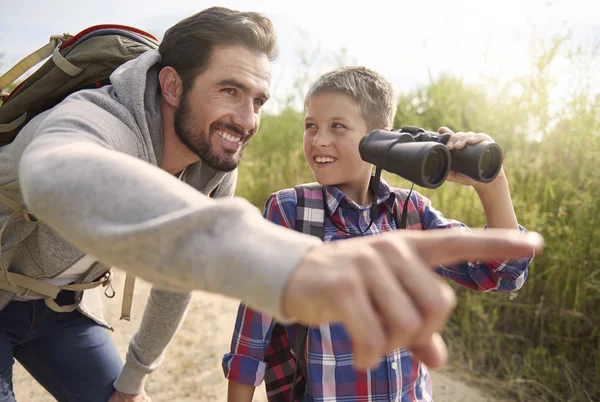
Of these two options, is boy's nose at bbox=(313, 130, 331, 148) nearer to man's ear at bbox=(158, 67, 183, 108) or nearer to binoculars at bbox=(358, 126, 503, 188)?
binoculars at bbox=(358, 126, 503, 188)

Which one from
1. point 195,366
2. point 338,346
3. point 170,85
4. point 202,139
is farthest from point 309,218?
point 195,366

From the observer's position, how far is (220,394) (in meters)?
3.00

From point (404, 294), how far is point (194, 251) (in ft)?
0.88

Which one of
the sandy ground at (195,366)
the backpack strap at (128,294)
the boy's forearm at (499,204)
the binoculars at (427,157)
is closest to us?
the binoculars at (427,157)

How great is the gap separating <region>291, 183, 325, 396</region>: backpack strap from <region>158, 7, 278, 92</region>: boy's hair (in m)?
0.67

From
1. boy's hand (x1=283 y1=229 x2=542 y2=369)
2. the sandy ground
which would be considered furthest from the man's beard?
the sandy ground

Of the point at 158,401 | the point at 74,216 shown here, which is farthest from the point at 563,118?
the point at 74,216

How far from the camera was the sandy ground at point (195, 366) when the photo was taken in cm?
295

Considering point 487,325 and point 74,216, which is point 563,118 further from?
point 74,216

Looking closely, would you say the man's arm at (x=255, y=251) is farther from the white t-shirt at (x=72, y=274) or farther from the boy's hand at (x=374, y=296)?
the white t-shirt at (x=72, y=274)

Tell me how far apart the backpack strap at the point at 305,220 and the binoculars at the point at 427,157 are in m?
0.28

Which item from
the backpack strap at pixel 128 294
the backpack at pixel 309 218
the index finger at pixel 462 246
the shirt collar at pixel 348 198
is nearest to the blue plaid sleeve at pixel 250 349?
the backpack at pixel 309 218

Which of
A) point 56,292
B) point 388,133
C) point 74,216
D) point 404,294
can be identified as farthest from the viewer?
point 56,292

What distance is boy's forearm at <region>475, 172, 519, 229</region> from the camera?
1.73m
